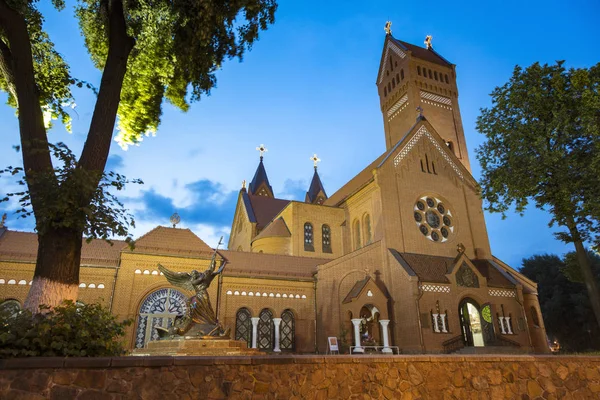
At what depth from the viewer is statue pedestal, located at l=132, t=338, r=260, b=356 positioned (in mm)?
11461

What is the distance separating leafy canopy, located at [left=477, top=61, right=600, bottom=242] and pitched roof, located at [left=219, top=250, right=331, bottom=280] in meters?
12.0

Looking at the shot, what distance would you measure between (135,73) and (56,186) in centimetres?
516

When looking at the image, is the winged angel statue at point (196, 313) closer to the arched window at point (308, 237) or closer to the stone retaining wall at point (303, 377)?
the stone retaining wall at point (303, 377)

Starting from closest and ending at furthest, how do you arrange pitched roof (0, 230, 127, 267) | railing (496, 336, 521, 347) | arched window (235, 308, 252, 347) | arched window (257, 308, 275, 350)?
pitched roof (0, 230, 127, 267), railing (496, 336, 521, 347), arched window (235, 308, 252, 347), arched window (257, 308, 275, 350)

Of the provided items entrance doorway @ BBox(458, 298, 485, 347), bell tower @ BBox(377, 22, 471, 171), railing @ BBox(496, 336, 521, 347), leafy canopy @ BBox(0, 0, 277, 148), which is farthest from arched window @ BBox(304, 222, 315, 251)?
leafy canopy @ BBox(0, 0, 277, 148)

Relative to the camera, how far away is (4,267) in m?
19.9

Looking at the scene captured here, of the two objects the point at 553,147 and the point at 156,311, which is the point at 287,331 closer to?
the point at 156,311

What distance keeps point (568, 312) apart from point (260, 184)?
36.3m

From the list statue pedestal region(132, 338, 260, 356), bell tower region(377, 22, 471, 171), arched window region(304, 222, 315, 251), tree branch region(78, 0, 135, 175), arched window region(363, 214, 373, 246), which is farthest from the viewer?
bell tower region(377, 22, 471, 171)

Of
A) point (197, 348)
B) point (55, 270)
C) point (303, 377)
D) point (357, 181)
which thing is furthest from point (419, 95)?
point (55, 270)

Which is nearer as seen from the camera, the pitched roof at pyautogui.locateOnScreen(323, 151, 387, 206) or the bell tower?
the pitched roof at pyautogui.locateOnScreen(323, 151, 387, 206)

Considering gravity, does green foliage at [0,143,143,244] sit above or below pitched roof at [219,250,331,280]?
below

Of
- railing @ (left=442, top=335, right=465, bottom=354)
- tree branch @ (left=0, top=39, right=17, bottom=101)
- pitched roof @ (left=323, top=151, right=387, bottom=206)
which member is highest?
pitched roof @ (left=323, top=151, right=387, bottom=206)

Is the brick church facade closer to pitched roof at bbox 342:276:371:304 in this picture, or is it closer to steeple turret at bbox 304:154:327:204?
pitched roof at bbox 342:276:371:304
